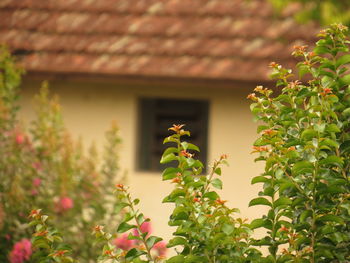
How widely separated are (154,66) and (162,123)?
1.11m

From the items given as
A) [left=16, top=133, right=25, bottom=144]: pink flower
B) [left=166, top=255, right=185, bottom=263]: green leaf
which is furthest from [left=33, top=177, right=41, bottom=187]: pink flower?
[left=166, top=255, right=185, bottom=263]: green leaf

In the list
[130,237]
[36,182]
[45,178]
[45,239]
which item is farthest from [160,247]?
[45,178]

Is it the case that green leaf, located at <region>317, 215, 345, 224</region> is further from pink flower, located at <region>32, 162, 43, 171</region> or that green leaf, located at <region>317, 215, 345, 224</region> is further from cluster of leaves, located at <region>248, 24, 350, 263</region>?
pink flower, located at <region>32, 162, 43, 171</region>

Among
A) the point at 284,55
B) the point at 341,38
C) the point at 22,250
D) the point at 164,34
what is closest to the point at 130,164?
the point at 164,34

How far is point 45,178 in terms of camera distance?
5395 millimetres

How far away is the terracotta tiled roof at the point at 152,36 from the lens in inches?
345

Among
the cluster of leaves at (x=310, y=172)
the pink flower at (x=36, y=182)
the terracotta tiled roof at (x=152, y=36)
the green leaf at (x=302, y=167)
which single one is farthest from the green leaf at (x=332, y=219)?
the terracotta tiled roof at (x=152, y=36)

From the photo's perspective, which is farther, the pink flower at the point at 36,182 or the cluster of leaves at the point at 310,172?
the pink flower at the point at 36,182

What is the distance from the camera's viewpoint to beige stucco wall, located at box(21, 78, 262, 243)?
30.5 feet

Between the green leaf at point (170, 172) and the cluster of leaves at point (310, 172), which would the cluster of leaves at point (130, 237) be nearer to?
the green leaf at point (170, 172)

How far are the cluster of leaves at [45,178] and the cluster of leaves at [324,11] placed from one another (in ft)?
8.89

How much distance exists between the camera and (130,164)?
954 centimetres

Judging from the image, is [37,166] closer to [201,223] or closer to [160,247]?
[160,247]

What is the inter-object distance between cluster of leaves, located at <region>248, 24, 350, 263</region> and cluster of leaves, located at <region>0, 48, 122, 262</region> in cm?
226
